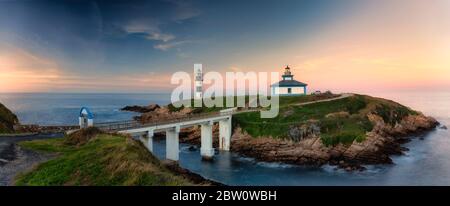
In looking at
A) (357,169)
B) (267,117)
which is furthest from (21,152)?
(267,117)

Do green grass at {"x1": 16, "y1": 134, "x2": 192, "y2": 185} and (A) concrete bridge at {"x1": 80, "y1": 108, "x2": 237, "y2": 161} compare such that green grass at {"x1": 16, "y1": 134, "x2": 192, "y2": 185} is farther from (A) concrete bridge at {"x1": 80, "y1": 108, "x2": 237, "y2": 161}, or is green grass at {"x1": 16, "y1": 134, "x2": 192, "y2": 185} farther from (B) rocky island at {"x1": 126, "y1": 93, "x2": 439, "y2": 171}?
(B) rocky island at {"x1": 126, "y1": 93, "x2": 439, "y2": 171}

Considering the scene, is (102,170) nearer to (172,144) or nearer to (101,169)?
(101,169)

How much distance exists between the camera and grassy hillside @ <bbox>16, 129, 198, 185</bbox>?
448 inches

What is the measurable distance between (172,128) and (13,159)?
2154 cm

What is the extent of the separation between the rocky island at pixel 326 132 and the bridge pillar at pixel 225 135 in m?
0.93

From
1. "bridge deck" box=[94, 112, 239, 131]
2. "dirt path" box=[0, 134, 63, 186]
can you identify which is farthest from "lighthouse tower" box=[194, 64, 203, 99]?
"dirt path" box=[0, 134, 63, 186]

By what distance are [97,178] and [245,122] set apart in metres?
38.8

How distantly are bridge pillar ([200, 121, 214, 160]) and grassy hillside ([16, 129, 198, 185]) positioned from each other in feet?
83.6

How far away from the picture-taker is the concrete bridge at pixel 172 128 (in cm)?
2705

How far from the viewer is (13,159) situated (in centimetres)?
1505

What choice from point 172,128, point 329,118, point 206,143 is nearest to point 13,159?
point 172,128

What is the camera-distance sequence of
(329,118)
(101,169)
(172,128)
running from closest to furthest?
(101,169), (172,128), (329,118)

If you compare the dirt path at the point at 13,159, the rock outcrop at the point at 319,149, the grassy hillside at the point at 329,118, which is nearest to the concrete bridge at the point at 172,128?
the rock outcrop at the point at 319,149

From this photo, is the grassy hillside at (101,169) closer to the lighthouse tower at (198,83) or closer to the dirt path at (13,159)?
the dirt path at (13,159)
